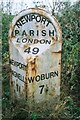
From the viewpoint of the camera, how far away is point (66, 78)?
3.71 m

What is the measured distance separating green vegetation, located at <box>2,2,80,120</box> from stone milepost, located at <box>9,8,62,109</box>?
2.4 inches

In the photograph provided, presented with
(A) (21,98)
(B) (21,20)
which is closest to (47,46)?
(B) (21,20)

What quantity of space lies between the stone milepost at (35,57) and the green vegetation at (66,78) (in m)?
0.06

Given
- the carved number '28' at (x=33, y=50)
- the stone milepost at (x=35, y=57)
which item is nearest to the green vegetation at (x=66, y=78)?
the stone milepost at (x=35, y=57)

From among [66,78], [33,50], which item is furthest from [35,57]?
[66,78]

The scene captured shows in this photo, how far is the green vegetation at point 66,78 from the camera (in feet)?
11.9

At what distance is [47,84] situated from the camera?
12.1ft

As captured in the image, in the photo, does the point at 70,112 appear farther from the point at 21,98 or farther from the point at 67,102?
Result: the point at 21,98

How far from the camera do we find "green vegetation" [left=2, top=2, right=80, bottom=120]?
364 cm

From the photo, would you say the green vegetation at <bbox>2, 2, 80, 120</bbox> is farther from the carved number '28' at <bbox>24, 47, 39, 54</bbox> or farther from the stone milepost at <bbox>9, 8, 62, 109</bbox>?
the carved number '28' at <bbox>24, 47, 39, 54</bbox>

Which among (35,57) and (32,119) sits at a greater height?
(35,57)

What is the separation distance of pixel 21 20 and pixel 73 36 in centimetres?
51

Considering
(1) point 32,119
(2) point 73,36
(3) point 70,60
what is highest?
(2) point 73,36

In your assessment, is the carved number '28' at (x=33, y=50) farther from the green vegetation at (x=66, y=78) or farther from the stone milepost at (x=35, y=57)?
the green vegetation at (x=66, y=78)
